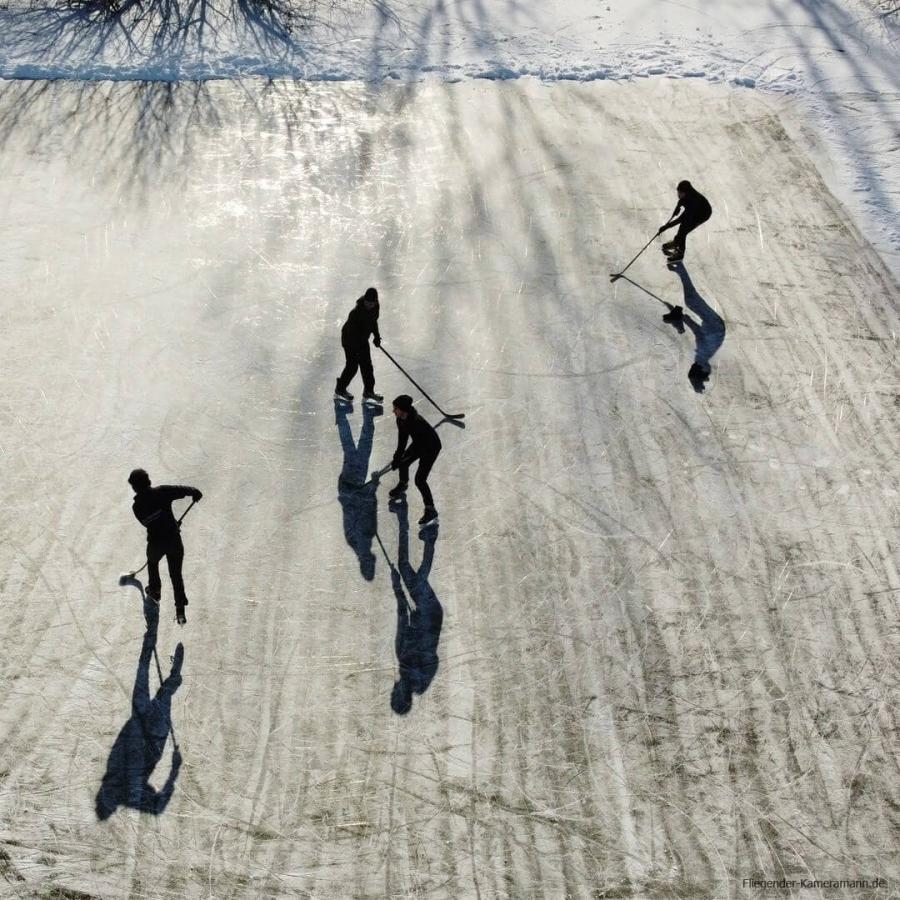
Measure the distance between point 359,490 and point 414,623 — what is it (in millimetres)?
1689

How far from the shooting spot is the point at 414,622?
8391mm

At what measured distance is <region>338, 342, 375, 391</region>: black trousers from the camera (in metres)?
9.90

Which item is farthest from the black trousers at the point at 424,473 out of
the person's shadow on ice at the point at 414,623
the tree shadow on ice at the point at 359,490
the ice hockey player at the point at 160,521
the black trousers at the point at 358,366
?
the ice hockey player at the point at 160,521

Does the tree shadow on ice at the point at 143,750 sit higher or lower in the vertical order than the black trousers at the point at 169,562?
lower

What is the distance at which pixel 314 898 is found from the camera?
6.75 m

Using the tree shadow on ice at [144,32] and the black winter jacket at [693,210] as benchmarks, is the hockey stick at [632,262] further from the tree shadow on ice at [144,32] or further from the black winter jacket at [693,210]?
the tree shadow on ice at [144,32]

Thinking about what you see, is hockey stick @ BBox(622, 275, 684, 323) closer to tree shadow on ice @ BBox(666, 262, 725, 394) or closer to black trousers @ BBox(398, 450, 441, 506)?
tree shadow on ice @ BBox(666, 262, 725, 394)

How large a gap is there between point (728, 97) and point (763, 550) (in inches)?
366

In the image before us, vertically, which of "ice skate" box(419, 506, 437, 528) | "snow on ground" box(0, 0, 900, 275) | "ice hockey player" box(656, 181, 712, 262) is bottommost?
"ice skate" box(419, 506, 437, 528)

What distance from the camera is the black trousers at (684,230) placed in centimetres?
1204

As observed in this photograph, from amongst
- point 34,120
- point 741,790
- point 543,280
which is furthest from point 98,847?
point 34,120

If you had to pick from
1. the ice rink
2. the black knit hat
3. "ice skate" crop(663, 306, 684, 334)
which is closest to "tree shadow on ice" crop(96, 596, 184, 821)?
the ice rink

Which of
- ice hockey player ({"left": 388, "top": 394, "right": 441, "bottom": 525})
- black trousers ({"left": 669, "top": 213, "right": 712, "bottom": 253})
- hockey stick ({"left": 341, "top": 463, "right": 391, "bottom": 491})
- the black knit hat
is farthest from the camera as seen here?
black trousers ({"left": 669, "top": 213, "right": 712, "bottom": 253})

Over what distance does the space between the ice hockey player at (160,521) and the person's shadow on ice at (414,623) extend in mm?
1915
